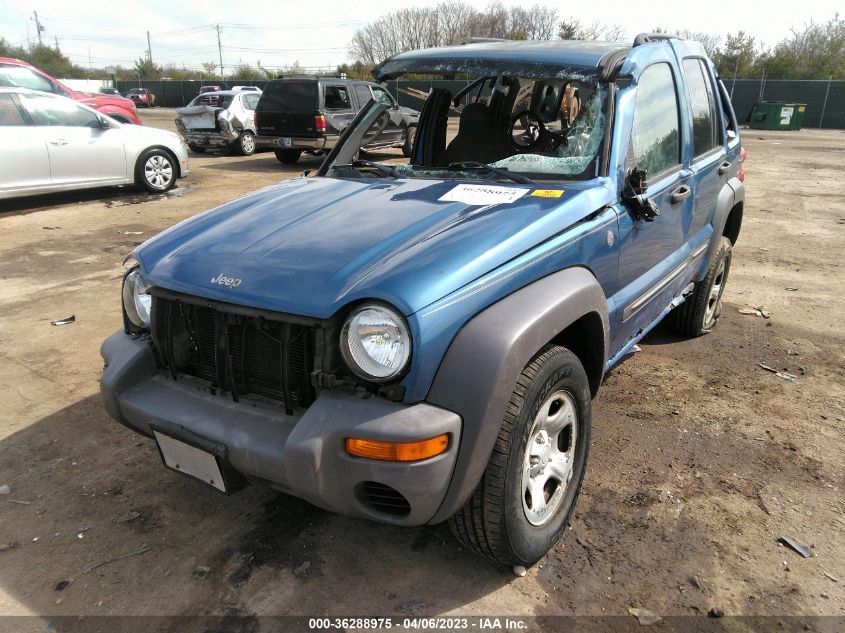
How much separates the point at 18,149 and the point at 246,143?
738 centimetres

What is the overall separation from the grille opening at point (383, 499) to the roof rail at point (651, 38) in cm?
260

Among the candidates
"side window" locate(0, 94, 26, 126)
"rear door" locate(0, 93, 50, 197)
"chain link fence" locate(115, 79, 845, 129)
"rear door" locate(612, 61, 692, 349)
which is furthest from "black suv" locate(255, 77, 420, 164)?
→ "chain link fence" locate(115, 79, 845, 129)

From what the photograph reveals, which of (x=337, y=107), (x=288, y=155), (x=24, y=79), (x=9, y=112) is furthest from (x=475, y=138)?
(x=24, y=79)

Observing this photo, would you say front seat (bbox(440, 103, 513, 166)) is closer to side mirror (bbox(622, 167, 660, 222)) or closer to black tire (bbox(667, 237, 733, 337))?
side mirror (bbox(622, 167, 660, 222))

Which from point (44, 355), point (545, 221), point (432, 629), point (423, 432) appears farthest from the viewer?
point (44, 355)

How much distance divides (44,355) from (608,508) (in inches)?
154

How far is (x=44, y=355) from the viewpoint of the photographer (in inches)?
177

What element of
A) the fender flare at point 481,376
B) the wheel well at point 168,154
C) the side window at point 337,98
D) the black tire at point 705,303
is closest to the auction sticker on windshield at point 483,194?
the fender flare at point 481,376

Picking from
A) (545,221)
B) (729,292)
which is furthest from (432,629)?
(729,292)

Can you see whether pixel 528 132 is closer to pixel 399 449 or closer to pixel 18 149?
pixel 399 449

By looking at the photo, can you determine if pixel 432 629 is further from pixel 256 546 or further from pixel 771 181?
pixel 771 181

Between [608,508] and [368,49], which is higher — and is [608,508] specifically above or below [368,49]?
below

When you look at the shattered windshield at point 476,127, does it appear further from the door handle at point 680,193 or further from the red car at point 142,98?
the red car at point 142,98

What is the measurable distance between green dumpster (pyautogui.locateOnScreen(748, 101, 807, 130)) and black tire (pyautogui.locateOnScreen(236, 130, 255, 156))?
21287 mm
